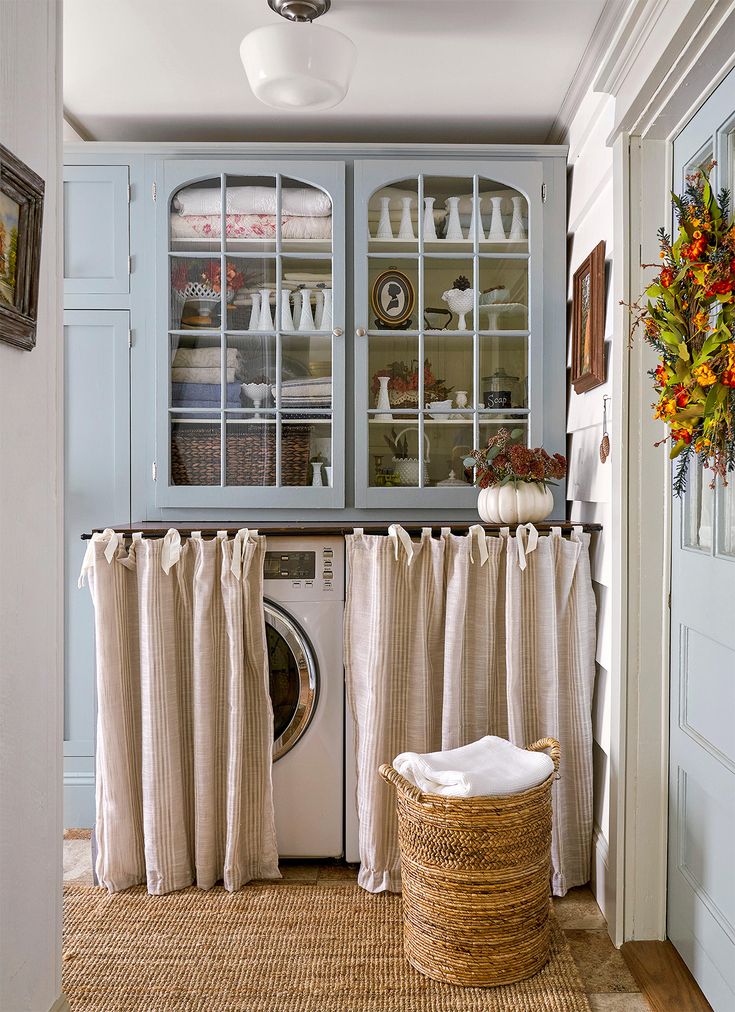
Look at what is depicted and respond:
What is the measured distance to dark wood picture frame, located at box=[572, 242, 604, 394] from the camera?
7.82 feet

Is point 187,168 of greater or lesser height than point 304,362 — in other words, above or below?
above

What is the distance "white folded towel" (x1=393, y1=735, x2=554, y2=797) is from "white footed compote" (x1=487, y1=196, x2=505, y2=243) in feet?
5.81

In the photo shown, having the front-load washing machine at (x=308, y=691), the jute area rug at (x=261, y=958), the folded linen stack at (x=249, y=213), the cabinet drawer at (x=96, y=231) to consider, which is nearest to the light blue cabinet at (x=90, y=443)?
the cabinet drawer at (x=96, y=231)

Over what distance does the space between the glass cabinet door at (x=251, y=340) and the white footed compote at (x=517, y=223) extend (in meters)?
0.63

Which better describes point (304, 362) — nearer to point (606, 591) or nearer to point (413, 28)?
point (413, 28)

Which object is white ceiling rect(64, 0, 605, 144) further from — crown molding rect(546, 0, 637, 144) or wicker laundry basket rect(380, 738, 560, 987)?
wicker laundry basket rect(380, 738, 560, 987)

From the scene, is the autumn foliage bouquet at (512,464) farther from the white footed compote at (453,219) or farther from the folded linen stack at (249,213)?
the folded linen stack at (249,213)

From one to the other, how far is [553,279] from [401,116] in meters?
0.80

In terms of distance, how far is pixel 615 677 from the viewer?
7.21 ft

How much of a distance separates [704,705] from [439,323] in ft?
5.41

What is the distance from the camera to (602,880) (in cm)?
231

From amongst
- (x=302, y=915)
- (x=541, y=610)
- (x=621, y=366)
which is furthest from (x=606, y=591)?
(x=302, y=915)

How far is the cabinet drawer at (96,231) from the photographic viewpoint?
2926 mm

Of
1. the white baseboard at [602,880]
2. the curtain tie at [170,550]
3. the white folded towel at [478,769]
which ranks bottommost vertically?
the white baseboard at [602,880]
